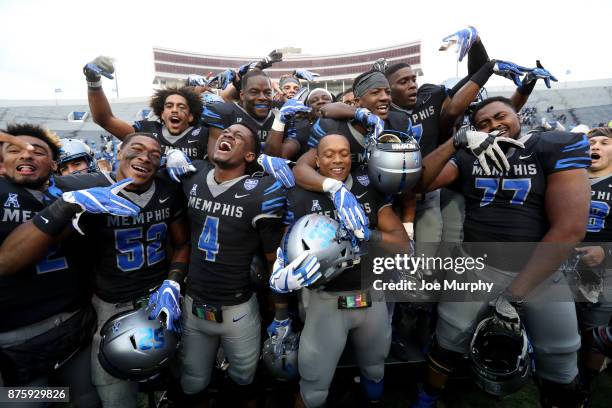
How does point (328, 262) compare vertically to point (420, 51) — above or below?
below

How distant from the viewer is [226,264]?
2.71 metres

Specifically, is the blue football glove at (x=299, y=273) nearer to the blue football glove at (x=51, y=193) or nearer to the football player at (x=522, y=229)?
the football player at (x=522, y=229)

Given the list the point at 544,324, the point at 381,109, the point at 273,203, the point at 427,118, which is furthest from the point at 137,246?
the point at 544,324

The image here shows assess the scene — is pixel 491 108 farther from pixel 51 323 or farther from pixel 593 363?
pixel 51 323

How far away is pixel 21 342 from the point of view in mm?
2377

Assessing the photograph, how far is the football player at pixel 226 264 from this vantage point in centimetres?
269

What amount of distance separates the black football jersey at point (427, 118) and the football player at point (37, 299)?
3545 millimetres

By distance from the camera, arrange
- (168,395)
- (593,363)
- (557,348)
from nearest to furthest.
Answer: (557,348), (168,395), (593,363)

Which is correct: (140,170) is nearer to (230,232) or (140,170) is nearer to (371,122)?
(230,232)

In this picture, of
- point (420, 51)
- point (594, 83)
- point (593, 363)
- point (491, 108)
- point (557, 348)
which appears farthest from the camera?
point (420, 51)

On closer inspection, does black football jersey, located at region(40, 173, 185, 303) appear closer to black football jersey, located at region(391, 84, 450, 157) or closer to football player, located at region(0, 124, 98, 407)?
football player, located at region(0, 124, 98, 407)

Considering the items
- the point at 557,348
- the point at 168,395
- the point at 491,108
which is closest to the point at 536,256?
the point at 557,348

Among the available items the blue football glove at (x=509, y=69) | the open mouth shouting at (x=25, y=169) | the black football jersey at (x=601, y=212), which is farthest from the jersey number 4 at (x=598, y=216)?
the open mouth shouting at (x=25, y=169)

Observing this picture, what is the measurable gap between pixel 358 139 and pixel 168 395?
10.4 feet
